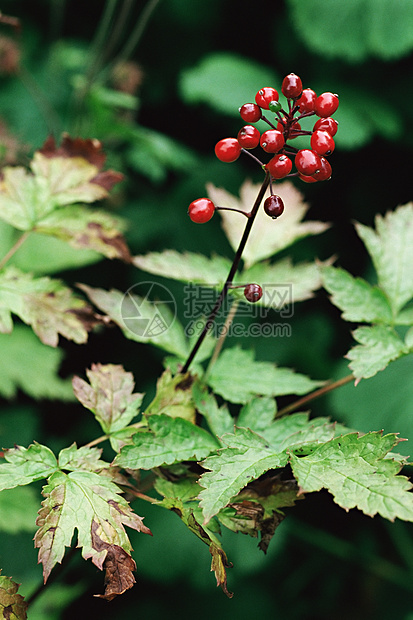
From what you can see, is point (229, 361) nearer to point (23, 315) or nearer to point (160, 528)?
point (23, 315)

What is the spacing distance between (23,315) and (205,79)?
1.59 metres

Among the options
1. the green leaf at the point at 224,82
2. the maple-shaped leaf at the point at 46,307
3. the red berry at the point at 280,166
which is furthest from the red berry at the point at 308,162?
the green leaf at the point at 224,82

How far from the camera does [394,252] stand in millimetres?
1044

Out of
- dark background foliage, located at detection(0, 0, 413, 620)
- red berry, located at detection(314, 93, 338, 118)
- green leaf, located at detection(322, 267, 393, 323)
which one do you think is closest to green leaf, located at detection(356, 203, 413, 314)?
green leaf, located at detection(322, 267, 393, 323)

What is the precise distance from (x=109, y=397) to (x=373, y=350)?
44 centimetres

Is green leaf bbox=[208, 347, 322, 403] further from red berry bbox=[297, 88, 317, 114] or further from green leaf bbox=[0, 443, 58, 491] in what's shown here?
red berry bbox=[297, 88, 317, 114]

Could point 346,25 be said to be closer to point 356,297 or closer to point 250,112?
point 356,297

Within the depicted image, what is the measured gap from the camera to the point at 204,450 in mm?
737

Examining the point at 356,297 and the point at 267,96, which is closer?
the point at 267,96

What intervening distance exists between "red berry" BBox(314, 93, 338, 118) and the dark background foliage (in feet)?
4.23

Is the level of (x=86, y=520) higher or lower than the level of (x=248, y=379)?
lower

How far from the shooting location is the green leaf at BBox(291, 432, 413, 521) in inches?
23.9

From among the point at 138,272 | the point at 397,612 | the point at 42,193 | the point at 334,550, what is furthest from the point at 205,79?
the point at 397,612

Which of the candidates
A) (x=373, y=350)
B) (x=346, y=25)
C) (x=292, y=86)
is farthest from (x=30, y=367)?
(x=346, y=25)
